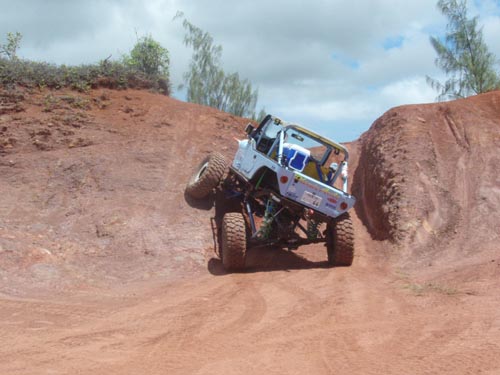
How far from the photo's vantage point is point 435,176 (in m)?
12.8

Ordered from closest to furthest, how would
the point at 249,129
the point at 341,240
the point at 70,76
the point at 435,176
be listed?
the point at 341,240
the point at 249,129
the point at 435,176
the point at 70,76

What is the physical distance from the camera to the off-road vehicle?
30.1ft

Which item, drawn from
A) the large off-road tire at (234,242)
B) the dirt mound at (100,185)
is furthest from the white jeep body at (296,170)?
the dirt mound at (100,185)

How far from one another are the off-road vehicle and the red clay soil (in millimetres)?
584

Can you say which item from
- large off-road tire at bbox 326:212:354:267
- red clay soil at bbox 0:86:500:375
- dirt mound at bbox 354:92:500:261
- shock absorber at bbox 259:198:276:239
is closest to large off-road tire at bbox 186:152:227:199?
red clay soil at bbox 0:86:500:375

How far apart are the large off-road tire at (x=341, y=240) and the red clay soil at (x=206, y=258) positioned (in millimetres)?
442

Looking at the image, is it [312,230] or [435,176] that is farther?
[435,176]

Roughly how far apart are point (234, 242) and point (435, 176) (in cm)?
614

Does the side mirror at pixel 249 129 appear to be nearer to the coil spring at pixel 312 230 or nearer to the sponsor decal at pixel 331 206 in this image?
the coil spring at pixel 312 230

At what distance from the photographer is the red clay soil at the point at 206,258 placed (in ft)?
16.0

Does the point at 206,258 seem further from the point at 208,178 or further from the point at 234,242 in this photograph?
the point at 208,178

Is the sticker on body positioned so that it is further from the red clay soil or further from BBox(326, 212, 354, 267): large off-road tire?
the red clay soil

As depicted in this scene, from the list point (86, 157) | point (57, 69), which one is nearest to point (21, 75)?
point (57, 69)

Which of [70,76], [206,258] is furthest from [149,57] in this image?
[206,258]
